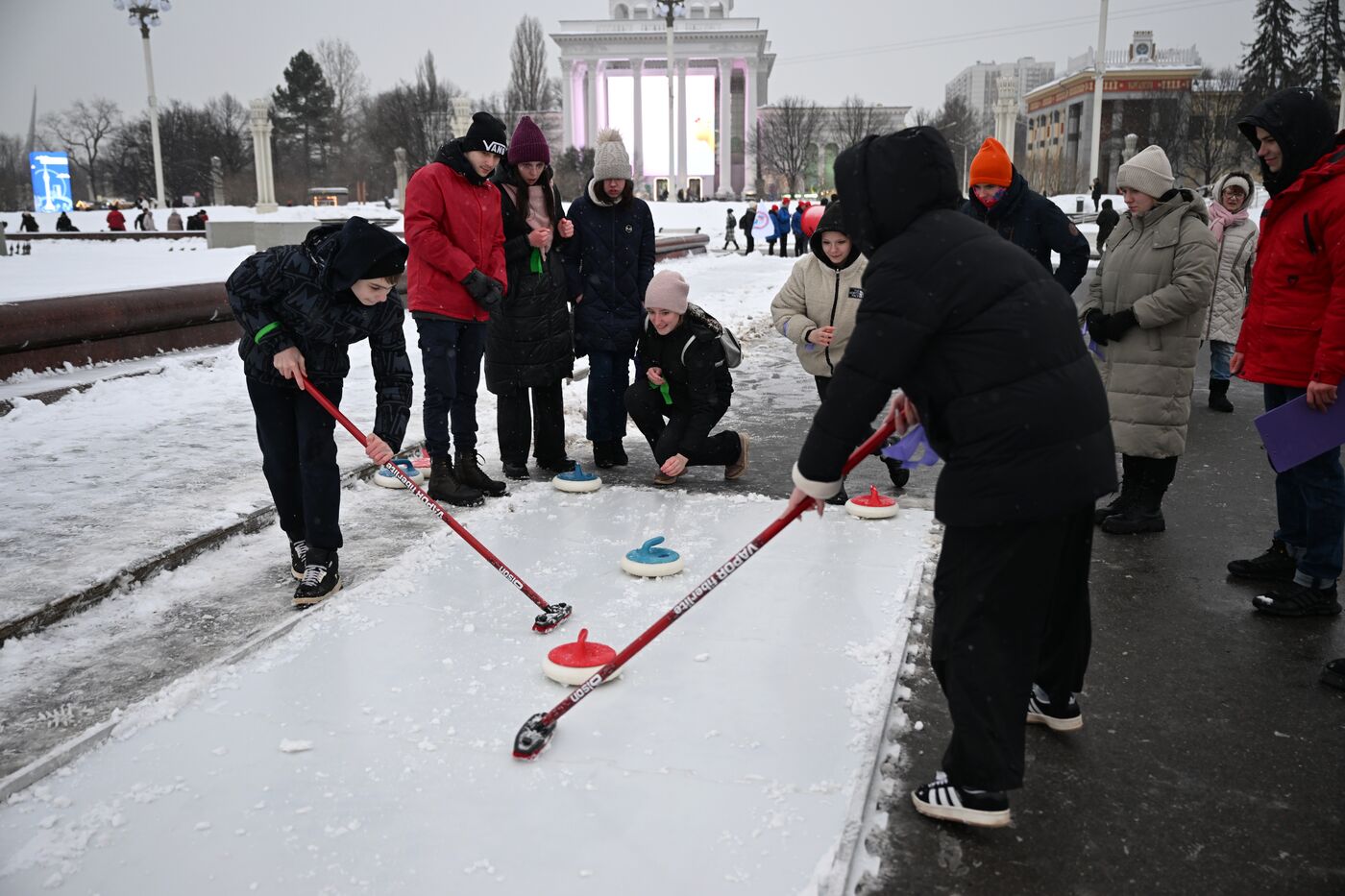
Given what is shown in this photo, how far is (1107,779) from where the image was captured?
2990 millimetres

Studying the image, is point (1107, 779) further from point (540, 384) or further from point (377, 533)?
point (540, 384)

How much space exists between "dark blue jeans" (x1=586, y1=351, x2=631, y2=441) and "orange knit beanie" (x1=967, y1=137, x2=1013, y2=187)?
2.33 metres

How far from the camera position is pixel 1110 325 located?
5184mm

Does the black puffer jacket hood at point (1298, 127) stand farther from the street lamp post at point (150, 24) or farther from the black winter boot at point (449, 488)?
the street lamp post at point (150, 24)

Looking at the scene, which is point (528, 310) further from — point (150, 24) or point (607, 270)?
point (150, 24)

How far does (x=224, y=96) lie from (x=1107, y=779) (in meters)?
82.9

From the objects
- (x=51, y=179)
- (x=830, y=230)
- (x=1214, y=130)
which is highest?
(x=1214, y=130)

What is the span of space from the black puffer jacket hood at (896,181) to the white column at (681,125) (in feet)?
264

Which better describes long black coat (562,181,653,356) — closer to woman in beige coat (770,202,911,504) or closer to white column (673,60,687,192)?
woman in beige coat (770,202,911,504)

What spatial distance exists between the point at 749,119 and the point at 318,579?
9218cm

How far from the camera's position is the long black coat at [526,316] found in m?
6.00

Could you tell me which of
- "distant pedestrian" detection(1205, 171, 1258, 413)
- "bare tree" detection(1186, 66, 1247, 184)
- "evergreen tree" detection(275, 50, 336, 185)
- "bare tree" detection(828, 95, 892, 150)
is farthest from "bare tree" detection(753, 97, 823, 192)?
"distant pedestrian" detection(1205, 171, 1258, 413)

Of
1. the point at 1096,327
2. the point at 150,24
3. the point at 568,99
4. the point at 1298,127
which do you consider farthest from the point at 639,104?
the point at 1298,127

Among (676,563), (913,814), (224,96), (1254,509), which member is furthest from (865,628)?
(224,96)
